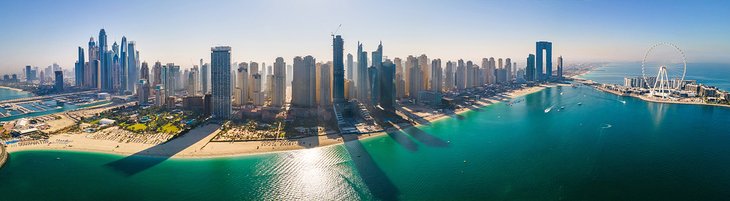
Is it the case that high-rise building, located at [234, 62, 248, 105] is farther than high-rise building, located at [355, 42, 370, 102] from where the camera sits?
No

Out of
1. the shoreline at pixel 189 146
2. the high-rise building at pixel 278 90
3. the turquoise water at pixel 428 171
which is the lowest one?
the turquoise water at pixel 428 171

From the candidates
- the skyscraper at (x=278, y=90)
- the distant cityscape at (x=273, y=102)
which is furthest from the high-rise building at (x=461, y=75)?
the skyscraper at (x=278, y=90)

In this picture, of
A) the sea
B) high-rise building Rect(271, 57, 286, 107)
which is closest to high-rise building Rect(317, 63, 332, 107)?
high-rise building Rect(271, 57, 286, 107)

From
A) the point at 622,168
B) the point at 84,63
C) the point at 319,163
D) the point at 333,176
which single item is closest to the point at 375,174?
the point at 333,176

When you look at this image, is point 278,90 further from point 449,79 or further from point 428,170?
point 449,79

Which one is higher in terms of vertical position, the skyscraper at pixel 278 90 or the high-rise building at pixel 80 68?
the high-rise building at pixel 80 68

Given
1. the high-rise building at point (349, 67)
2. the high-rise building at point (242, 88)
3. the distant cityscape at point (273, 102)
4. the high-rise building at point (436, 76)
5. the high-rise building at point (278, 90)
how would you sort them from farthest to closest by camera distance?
the high-rise building at point (349, 67)
the high-rise building at point (436, 76)
the high-rise building at point (242, 88)
the high-rise building at point (278, 90)
the distant cityscape at point (273, 102)

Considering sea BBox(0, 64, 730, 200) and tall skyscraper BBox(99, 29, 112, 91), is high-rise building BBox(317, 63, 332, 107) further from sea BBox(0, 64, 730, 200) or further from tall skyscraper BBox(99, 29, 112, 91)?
tall skyscraper BBox(99, 29, 112, 91)

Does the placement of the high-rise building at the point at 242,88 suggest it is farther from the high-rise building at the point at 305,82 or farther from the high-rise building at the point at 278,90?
the high-rise building at the point at 305,82
